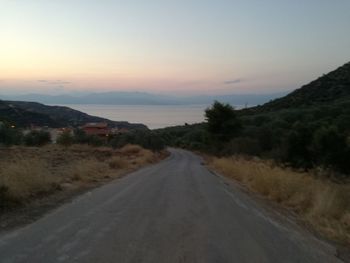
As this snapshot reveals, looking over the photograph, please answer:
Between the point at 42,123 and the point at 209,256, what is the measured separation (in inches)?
6680

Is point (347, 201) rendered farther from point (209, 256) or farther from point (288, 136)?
point (288, 136)

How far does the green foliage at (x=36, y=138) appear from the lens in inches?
4252

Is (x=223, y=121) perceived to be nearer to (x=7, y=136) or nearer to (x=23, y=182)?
(x=7, y=136)

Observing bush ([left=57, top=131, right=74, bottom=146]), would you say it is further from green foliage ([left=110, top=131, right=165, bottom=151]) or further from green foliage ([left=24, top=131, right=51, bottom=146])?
green foliage ([left=110, top=131, right=165, bottom=151])

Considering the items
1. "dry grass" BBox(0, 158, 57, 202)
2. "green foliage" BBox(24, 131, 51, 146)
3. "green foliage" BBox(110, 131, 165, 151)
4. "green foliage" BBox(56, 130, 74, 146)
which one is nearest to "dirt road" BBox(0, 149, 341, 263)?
"dry grass" BBox(0, 158, 57, 202)

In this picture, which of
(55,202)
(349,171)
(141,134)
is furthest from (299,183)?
(141,134)

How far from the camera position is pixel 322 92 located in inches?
4732

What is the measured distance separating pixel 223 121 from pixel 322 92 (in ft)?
152

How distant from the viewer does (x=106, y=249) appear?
9.34 m

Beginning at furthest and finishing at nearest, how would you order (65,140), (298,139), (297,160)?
1. (65,140)
2. (298,139)
3. (297,160)

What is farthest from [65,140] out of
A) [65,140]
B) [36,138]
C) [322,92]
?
[322,92]

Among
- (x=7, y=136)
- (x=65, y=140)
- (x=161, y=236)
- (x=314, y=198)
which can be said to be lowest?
(x=65, y=140)

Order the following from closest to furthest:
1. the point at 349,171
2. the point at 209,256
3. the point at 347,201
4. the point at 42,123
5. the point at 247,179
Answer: the point at 209,256, the point at 347,201, the point at 247,179, the point at 349,171, the point at 42,123

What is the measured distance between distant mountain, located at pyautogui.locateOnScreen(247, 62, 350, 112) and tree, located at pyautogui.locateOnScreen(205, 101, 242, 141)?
1317 inches
